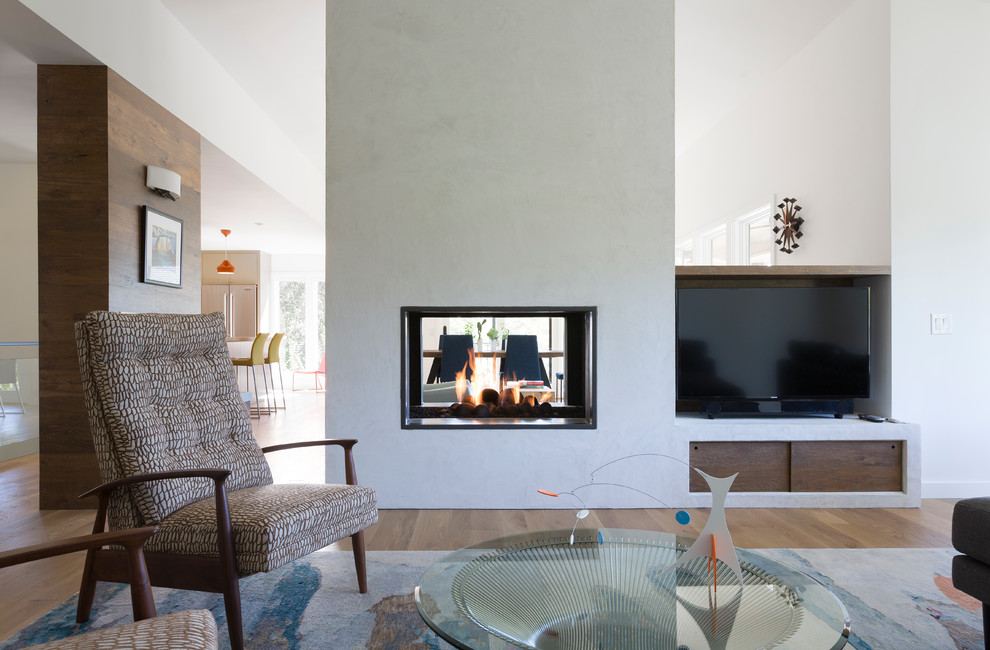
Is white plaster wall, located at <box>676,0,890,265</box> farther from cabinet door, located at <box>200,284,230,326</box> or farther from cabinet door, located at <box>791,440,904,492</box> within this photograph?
cabinet door, located at <box>200,284,230,326</box>

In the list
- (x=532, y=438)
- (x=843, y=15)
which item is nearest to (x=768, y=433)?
(x=532, y=438)

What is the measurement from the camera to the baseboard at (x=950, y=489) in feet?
11.7

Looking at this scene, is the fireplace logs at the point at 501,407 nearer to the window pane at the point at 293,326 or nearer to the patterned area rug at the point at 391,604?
the patterned area rug at the point at 391,604

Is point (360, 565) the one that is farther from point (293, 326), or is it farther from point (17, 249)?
point (293, 326)

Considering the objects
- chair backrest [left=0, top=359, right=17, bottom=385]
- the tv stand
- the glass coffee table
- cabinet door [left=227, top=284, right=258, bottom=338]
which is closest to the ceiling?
chair backrest [left=0, top=359, right=17, bottom=385]

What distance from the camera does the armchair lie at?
1132 mm

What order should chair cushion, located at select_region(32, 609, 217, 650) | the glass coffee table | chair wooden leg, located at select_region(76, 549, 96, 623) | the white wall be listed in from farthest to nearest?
the white wall
chair wooden leg, located at select_region(76, 549, 96, 623)
the glass coffee table
chair cushion, located at select_region(32, 609, 217, 650)

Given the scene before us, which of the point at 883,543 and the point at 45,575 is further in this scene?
the point at 883,543

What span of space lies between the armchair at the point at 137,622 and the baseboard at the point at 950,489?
3860 mm

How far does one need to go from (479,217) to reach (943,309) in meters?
2.71

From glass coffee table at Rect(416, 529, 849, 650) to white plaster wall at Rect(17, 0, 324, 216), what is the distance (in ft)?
10.7

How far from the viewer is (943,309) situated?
3576 millimetres

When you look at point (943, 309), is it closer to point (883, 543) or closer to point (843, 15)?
point (883, 543)

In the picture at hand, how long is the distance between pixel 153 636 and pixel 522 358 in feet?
8.42
